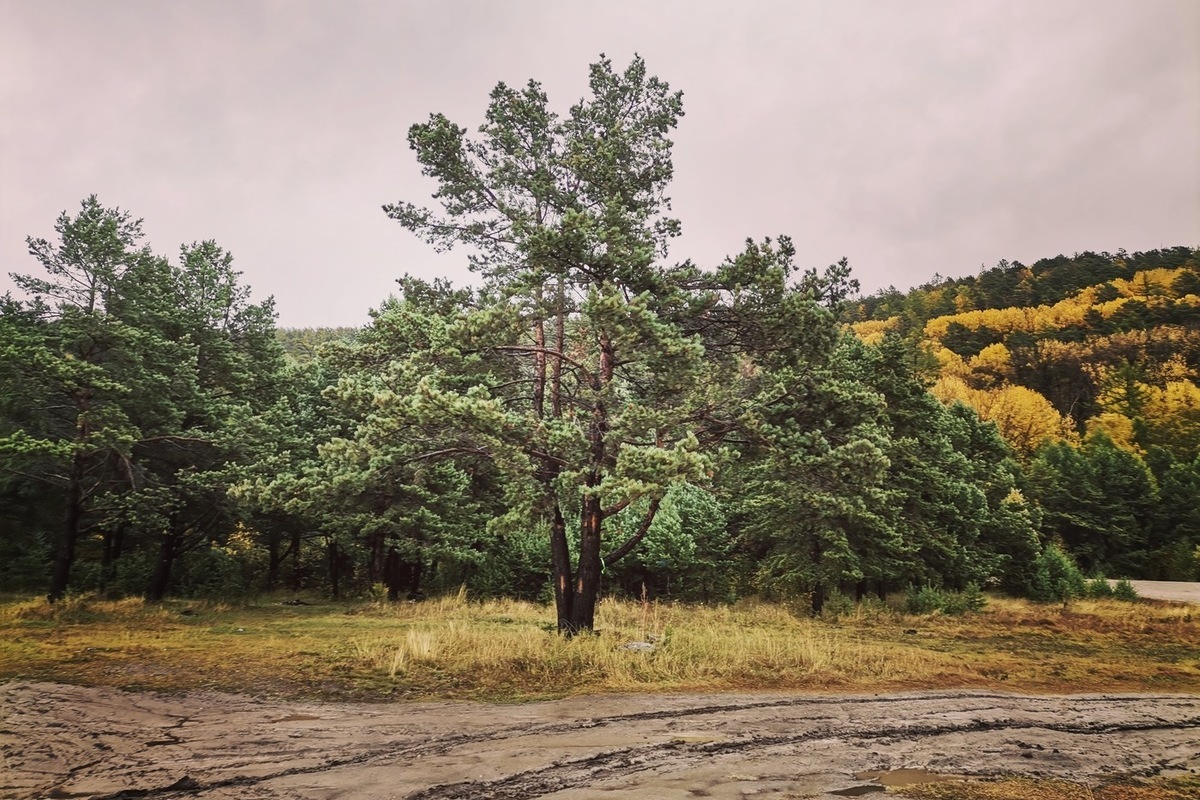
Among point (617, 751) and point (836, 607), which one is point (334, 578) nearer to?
point (836, 607)

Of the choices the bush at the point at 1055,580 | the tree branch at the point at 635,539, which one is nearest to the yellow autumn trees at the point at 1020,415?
the bush at the point at 1055,580

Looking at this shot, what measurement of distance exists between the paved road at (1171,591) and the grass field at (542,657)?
357 inches

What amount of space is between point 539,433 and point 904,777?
757 centimetres

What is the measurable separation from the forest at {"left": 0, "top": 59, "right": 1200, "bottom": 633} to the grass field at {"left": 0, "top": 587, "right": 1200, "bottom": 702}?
2.14 metres

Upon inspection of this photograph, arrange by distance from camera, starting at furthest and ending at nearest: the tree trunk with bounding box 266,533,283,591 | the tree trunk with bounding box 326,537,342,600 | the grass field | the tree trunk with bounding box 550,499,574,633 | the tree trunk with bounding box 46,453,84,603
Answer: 1. the tree trunk with bounding box 266,533,283,591
2. the tree trunk with bounding box 326,537,342,600
3. the tree trunk with bounding box 46,453,84,603
4. the tree trunk with bounding box 550,499,574,633
5. the grass field

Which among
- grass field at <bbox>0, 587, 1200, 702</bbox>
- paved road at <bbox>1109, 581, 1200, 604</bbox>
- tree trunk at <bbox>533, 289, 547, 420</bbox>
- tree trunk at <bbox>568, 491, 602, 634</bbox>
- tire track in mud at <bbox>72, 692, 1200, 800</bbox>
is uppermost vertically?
tree trunk at <bbox>533, 289, 547, 420</bbox>

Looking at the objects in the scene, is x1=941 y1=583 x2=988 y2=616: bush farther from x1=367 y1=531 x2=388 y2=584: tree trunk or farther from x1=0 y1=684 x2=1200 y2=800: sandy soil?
x1=367 y1=531 x2=388 y2=584: tree trunk

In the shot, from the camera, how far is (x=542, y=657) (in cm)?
1086

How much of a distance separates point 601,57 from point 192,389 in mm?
17594

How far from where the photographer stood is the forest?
38.1 ft

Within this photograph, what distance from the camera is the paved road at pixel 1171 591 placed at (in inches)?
969

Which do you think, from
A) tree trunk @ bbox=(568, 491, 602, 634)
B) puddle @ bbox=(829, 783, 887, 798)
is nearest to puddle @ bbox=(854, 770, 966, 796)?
puddle @ bbox=(829, 783, 887, 798)

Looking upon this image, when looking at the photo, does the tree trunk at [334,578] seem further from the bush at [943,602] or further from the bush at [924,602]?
the bush at [943,602]

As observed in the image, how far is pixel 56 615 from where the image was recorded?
16438mm
